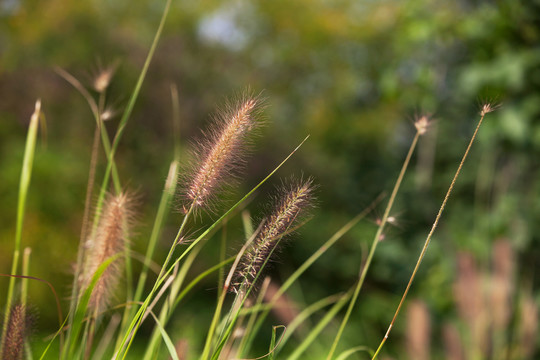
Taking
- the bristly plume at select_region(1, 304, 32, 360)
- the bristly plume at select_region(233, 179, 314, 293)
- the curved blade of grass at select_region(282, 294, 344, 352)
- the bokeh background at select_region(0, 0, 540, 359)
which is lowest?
the bokeh background at select_region(0, 0, 540, 359)

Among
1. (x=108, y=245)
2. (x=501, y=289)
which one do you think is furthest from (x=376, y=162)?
(x=108, y=245)

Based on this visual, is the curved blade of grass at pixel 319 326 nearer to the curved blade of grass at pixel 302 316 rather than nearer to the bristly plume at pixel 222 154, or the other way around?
the curved blade of grass at pixel 302 316

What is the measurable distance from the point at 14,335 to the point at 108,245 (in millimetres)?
191

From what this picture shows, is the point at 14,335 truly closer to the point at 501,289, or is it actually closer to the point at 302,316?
the point at 302,316

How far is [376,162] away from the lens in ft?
18.4

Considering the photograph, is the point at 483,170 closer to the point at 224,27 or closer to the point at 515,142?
the point at 515,142

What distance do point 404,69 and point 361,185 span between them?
222cm

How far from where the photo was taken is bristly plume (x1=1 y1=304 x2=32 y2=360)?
844 millimetres

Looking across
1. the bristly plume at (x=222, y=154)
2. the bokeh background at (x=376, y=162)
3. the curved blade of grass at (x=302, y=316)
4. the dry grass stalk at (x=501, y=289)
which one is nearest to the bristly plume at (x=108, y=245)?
the bokeh background at (x=376, y=162)

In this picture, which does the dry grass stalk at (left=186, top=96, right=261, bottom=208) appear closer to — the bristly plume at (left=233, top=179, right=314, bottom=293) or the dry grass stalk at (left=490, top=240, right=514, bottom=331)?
the bristly plume at (left=233, top=179, right=314, bottom=293)

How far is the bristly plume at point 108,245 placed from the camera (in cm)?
97

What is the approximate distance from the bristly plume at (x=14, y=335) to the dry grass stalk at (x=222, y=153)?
296 millimetres

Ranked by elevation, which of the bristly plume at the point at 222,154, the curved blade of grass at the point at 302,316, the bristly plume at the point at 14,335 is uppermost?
the bristly plume at the point at 222,154

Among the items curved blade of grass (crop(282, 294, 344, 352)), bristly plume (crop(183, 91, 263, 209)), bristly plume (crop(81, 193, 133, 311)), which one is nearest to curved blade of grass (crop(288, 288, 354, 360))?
curved blade of grass (crop(282, 294, 344, 352))
